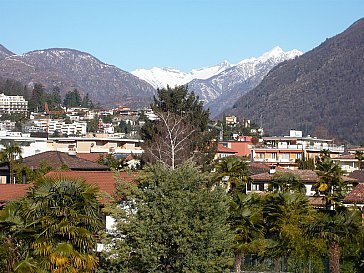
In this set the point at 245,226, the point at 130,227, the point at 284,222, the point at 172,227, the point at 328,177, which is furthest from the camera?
the point at 328,177

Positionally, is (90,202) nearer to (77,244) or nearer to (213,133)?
(77,244)

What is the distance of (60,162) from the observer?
2152 inches

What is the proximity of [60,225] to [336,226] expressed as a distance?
10431 millimetres

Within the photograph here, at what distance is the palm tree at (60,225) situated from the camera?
69.9ft

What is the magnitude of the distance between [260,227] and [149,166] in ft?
28.5

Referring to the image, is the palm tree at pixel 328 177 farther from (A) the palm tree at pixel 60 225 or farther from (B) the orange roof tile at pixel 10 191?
(A) the palm tree at pixel 60 225

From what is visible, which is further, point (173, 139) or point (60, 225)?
point (173, 139)

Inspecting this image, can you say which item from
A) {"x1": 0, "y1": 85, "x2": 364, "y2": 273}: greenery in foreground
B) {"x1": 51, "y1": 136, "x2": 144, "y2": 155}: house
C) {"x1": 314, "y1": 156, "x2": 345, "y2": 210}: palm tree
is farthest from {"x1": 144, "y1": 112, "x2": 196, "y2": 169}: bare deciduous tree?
{"x1": 51, "y1": 136, "x2": 144, "y2": 155}: house

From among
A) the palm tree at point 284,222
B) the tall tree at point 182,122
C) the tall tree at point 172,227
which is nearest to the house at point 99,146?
the tall tree at point 182,122

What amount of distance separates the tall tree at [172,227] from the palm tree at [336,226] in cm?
567

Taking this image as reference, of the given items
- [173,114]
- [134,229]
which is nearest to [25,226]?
[134,229]

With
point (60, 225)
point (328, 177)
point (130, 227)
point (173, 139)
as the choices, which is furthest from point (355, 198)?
point (60, 225)

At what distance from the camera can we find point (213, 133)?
5619 centimetres

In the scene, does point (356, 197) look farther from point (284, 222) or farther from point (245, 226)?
point (245, 226)
